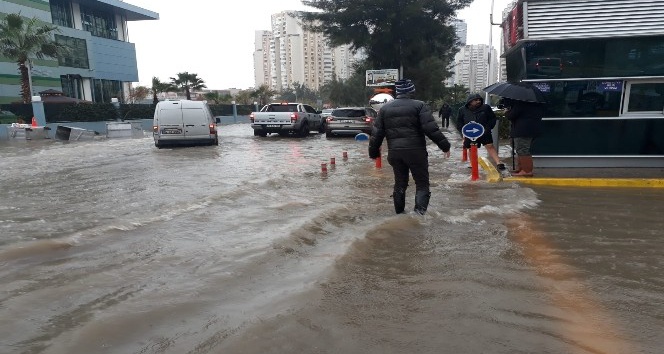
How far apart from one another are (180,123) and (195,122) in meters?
0.47

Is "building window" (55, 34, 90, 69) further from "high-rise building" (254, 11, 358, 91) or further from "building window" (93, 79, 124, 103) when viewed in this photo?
"high-rise building" (254, 11, 358, 91)

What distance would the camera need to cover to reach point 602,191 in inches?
295

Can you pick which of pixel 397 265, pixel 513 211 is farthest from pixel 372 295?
pixel 513 211

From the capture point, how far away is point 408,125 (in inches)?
221

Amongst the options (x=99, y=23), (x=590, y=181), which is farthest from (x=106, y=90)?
(x=590, y=181)

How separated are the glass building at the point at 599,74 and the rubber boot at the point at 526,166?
1058 millimetres

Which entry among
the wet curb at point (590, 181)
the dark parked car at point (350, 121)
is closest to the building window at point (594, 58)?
the wet curb at point (590, 181)

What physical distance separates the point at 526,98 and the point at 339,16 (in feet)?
73.3

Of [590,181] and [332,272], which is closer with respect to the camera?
[332,272]

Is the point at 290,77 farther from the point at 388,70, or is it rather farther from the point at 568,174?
the point at 568,174

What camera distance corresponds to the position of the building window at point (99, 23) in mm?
39188

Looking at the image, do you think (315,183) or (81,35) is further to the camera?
(81,35)

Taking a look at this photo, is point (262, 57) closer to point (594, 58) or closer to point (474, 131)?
point (594, 58)

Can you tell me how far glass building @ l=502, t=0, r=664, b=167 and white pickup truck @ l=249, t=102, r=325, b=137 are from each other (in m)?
12.4
